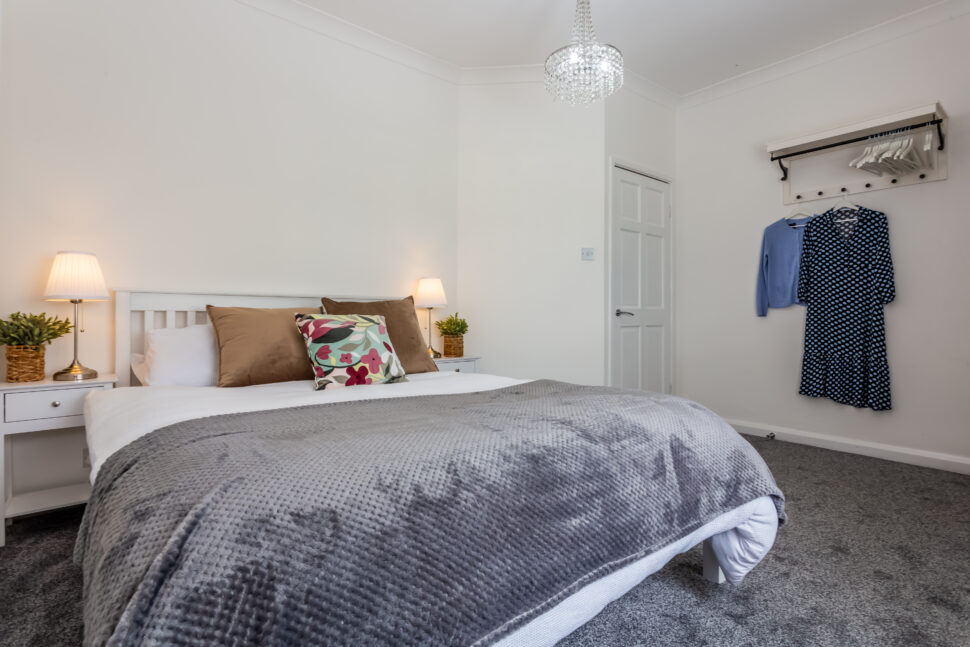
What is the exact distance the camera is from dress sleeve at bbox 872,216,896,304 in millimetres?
3109

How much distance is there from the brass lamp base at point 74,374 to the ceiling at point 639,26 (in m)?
2.29

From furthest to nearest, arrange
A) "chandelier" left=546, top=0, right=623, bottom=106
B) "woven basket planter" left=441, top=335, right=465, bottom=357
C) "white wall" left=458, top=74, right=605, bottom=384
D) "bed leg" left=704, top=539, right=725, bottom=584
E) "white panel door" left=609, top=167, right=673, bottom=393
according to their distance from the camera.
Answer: "white panel door" left=609, top=167, right=673, bottom=393 → "white wall" left=458, top=74, right=605, bottom=384 → "woven basket planter" left=441, top=335, right=465, bottom=357 → "chandelier" left=546, top=0, right=623, bottom=106 → "bed leg" left=704, top=539, right=725, bottom=584

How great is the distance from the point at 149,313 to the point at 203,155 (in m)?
0.87

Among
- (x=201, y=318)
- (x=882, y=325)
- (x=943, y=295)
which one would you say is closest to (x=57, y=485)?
(x=201, y=318)

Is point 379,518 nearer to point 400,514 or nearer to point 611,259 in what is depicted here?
point 400,514

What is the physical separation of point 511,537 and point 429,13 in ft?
10.2

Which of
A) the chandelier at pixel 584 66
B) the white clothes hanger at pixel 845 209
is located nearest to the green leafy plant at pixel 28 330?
the chandelier at pixel 584 66

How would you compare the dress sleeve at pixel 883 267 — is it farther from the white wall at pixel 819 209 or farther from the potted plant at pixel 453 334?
the potted plant at pixel 453 334

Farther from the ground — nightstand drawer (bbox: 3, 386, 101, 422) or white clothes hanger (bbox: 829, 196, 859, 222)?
white clothes hanger (bbox: 829, 196, 859, 222)

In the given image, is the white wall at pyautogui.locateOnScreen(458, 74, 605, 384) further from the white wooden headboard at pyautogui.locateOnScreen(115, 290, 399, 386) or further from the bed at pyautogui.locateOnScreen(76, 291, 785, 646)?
the bed at pyautogui.locateOnScreen(76, 291, 785, 646)

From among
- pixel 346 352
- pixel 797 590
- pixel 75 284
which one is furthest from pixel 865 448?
pixel 75 284

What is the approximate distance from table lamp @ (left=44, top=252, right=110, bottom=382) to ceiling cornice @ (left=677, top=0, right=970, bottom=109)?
4212 mm

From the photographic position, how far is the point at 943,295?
2973mm

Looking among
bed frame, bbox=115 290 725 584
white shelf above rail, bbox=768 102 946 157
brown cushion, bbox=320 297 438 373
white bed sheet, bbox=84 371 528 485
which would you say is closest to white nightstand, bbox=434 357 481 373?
brown cushion, bbox=320 297 438 373
